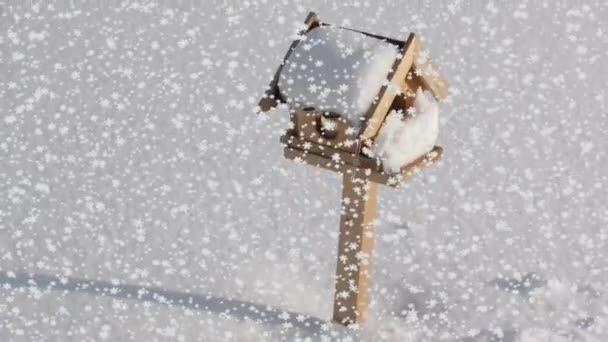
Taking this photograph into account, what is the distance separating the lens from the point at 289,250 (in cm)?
560

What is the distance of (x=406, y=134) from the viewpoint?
381 cm

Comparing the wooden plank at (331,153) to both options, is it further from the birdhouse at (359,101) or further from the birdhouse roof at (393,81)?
the birdhouse roof at (393,81)

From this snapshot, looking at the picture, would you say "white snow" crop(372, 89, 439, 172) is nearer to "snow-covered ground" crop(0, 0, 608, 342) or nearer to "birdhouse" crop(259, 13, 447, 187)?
"birdhouse" crop(259, 13, 447, 187)

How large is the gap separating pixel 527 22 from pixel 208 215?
164 inches

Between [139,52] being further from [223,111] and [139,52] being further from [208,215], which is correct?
[208,215]

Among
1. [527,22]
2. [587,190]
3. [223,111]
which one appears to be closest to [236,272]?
[223,111]

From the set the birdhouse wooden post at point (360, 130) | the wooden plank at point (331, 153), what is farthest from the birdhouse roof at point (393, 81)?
the wooden plank at point (331, 153)

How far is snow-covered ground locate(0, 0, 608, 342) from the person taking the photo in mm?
5164


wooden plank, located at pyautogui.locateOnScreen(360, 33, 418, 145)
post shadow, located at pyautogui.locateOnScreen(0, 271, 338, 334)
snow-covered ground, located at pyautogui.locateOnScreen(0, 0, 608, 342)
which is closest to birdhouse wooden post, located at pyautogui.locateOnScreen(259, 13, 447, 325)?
wooden plank, located at pyautogui.locateOnScreen(360, 33, 418, 145)

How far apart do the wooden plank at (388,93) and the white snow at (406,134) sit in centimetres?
6

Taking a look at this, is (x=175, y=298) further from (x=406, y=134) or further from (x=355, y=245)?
(x=406, y=134)

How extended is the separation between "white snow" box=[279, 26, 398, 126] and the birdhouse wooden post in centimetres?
1

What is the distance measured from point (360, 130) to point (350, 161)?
1.12ft

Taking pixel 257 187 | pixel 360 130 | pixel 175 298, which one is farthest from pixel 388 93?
pixel 257 187
